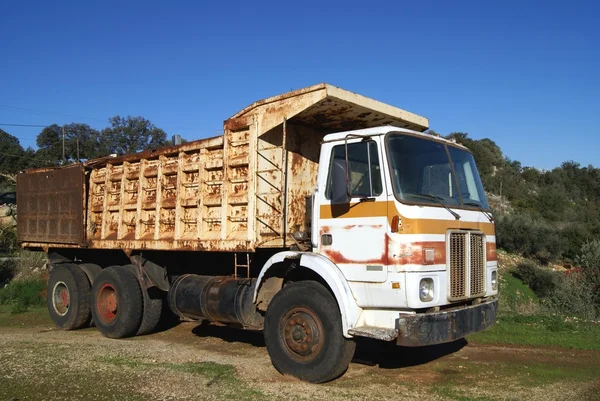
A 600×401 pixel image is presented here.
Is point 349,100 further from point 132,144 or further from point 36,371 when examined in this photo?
point 132,144

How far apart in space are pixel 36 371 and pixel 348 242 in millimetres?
4117

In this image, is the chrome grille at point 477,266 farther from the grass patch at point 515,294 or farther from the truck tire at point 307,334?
the grass patch at point 515,294

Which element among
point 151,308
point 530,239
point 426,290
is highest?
point 530,239

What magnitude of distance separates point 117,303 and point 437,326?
19.0ft

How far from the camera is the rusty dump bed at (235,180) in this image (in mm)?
7324

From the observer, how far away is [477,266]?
21.7 feet

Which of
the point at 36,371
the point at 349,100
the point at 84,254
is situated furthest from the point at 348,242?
the point at 84,254

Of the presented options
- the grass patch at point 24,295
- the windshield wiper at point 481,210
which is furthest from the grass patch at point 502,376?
the grass patch at point 24,295

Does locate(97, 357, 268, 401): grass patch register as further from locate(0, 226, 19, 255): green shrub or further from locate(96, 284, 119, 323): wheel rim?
locate(0, 226, 19, 255): green shrub

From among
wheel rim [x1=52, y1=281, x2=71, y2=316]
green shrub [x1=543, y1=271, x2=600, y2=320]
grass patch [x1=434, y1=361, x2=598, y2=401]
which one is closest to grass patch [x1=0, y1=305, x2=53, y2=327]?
wheel rim [x1=52, y1=281, x2=71, y2=316]

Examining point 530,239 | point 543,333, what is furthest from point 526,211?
point 543,333

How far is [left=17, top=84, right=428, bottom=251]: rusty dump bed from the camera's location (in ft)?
24.0

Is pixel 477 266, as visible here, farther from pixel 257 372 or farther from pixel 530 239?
pixel 530 239

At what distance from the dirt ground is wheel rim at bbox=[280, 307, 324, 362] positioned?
0.34 metres
